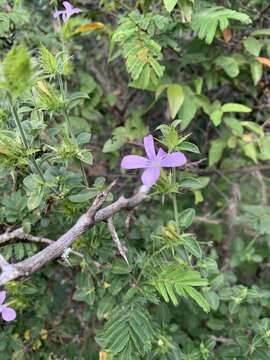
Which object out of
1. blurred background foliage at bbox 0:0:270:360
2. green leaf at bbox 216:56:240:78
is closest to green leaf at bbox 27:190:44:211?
blurred background foliage at bbox 0:0:270:360

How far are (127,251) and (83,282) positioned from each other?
18 centimetres

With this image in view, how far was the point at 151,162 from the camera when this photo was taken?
38.6 inches

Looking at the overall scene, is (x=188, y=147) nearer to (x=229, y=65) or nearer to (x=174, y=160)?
(x=174, y=160)

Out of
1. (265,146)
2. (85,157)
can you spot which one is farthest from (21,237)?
(265,146)

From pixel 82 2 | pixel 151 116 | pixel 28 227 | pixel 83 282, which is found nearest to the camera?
pixel 28 227

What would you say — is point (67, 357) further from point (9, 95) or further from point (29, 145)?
point (9, 95)

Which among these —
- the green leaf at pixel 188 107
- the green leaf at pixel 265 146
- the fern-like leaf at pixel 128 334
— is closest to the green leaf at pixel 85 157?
the fern-like leaf at pixel 128 334

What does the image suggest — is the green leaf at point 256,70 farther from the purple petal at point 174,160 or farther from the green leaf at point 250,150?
the purple petal at point 174,160

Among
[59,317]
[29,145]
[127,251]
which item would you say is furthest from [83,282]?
[29,145]

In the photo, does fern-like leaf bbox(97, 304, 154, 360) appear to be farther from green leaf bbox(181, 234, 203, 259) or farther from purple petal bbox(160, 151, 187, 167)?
purple petal bbox(160, 151, 187, 167)

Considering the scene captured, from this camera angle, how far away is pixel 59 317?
1569 millimetres

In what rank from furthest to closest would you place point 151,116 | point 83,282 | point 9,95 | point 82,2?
point 151,116
point 82,2
point 83,282
point 9,95

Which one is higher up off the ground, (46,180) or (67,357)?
(46,180)

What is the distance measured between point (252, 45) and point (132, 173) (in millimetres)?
595
